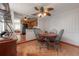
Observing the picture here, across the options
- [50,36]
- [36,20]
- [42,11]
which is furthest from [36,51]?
[42,11]

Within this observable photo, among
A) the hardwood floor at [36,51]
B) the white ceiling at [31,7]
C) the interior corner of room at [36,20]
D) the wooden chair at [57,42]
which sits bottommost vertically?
the hardwood floor at [36,51]

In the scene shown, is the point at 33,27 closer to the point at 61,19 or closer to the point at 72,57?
the point at 61,19

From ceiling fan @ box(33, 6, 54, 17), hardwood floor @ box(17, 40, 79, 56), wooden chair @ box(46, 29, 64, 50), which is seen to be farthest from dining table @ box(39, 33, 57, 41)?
ceiling fan @ box(33, 6, 54, 17)

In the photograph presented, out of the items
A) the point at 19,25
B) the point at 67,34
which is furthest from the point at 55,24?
the point at 19,25

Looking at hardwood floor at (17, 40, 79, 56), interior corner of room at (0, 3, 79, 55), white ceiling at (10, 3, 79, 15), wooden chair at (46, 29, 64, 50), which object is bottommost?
hardwood floor at (17, 40, 79, 56)

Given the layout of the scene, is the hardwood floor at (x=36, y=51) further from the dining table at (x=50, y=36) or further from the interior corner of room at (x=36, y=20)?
the dining table at (x=50, y=36)

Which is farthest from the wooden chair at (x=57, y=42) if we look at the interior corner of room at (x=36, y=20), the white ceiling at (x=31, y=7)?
the white ceiling at (x=31, y=7)

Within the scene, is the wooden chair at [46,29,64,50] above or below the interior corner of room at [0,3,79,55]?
below

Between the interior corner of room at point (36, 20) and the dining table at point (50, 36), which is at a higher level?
the interior corner of room at point (36, 20)

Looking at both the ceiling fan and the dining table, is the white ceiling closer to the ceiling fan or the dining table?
the ceiling fan

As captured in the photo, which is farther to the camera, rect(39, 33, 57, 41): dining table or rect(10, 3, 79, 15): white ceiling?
rect(39, 33, 57, 41): dining table

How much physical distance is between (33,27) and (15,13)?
45 centimetres

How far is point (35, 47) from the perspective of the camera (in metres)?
2.09

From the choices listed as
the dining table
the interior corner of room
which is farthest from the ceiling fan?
the dining table
